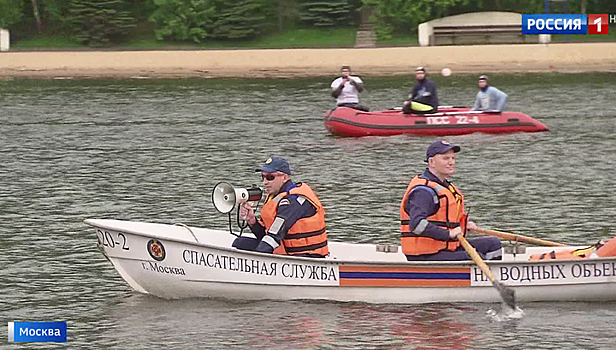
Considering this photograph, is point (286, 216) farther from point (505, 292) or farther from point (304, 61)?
point (304, 61)

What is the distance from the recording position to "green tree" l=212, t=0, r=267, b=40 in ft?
198

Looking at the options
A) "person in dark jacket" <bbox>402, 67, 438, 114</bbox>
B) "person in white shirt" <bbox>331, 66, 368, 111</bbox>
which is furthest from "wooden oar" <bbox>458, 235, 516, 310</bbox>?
"person in white shirt" <bbox>331, 66, 368, 111</bbox>

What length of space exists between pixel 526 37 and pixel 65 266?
43.2m

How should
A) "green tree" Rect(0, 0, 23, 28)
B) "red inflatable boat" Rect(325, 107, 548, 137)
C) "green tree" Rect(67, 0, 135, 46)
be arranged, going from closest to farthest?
"red inflatable boat" Rect(325, 107, 548, 137) → "green tree" Rect(67, 0, 135, 46) → "green tree" Rect(0, 0, 23, 28)

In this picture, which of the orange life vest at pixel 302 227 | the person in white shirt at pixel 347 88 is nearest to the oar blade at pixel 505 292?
the orange life vest at pixel 302 227

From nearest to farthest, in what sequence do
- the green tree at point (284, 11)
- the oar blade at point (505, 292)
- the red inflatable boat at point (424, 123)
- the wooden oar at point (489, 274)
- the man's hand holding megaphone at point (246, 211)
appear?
1. the wooden oar at point (489, 274)
2. the oar blade at point (505, 292)
3. the man's hand holding megaphone at point (246, 211)
4. the red inflatable boat at point (424, 123)
5. the green tree at point (284, 11)

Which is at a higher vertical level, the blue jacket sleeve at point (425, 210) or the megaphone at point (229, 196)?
the megaphone at point (229, 196)

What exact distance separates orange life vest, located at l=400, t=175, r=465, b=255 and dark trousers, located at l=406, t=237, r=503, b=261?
2.3 inches

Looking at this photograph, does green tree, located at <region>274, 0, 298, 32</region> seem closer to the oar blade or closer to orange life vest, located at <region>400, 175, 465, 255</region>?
orange life vest, located at <region>400, 175, 465, 255</region>

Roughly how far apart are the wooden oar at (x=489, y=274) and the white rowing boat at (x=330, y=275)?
191 millimetres

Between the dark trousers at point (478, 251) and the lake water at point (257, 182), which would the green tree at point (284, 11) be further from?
the dark trousers at point (478, 251)

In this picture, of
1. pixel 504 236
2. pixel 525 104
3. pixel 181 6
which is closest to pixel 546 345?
pixel 504 236

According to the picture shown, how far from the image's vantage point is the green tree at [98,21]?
61.0 meters

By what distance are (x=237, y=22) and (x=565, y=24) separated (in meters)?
15.5
